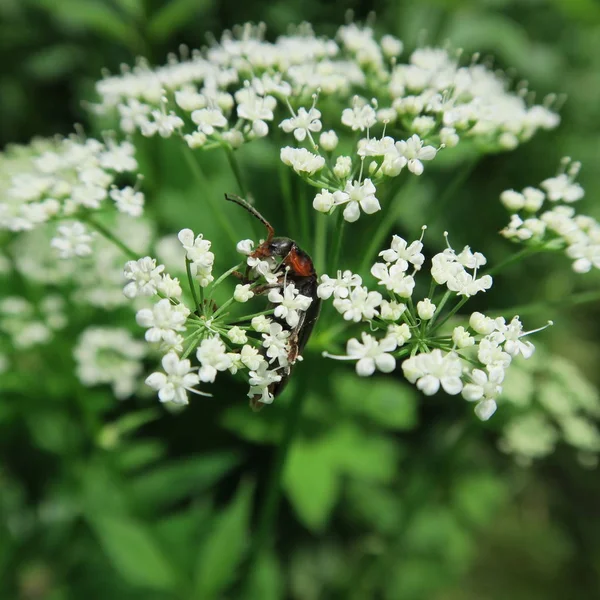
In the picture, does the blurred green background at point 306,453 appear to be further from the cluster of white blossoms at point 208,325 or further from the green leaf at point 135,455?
the cluster of white blossoms at point 208,325

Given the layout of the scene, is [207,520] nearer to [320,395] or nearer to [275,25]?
[320,395]

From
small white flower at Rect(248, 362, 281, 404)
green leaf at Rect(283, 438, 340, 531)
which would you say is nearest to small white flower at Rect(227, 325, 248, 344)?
small white flower at Rect(248, 362, 281, 404)

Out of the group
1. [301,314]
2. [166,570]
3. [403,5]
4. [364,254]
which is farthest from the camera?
[403,5]

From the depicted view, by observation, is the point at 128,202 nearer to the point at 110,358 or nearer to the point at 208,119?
the point at 208,119

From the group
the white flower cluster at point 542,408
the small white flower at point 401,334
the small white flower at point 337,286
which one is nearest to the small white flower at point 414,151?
the small white flower at point 337,286

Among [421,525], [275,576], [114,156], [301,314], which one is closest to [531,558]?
[421,525]

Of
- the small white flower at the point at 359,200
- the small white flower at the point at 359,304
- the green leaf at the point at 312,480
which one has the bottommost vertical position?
the green leaf at the point at 312,480
